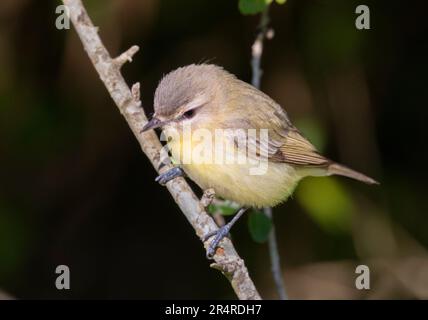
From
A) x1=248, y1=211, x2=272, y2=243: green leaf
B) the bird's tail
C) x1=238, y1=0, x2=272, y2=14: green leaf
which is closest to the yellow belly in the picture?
x1=248, y1=211, x2=272, y2=243: green leaf

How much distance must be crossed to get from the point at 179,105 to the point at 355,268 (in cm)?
233

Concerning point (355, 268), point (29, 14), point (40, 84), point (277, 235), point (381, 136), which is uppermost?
point (29, 14)

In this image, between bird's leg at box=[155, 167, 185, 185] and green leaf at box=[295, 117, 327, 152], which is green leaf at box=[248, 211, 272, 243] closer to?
bird's leg at box=[155, 167, 185, 185]

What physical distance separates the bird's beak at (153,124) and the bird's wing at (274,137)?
→ 0.61m

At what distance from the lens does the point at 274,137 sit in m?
4.27

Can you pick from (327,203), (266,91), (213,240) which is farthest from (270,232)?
(266,91)

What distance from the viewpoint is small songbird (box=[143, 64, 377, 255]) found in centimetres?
→ 376

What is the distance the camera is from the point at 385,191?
5.44 m

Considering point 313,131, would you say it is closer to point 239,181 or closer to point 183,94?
point 239,181

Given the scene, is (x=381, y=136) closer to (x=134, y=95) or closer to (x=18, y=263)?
(x=134, y=95)

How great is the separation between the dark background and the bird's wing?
64 cm

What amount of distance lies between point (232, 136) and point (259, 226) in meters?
0.57

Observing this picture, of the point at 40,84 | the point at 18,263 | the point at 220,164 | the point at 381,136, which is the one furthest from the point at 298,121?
the point at 18,263

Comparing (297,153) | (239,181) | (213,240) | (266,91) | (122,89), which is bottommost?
(213,240)
